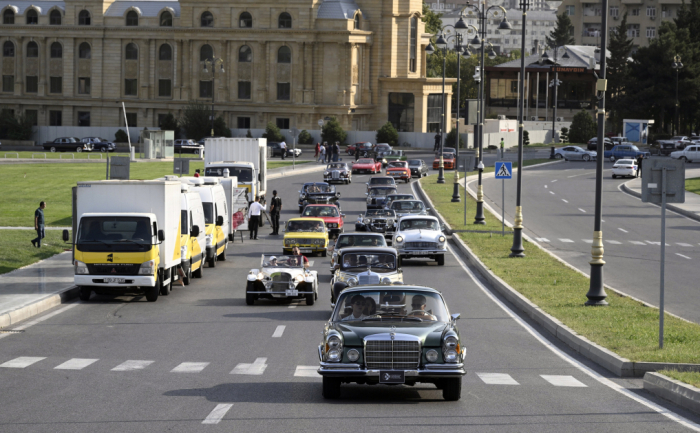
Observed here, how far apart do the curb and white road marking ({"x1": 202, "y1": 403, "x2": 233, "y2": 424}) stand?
5550 mm

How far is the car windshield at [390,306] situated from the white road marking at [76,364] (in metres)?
4.51

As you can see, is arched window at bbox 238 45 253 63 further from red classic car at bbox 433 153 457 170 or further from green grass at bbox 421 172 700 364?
green grass at bbox 421 172 700 364

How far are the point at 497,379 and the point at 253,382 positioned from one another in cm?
348

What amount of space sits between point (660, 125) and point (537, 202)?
67185mm

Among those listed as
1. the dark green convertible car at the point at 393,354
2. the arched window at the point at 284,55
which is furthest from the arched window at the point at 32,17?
the dark green convertible car at the point at 393,354

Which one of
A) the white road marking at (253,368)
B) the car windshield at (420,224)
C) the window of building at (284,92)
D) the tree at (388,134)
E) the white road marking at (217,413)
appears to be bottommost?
the white road marking at (253,368)

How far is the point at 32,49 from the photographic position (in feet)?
379

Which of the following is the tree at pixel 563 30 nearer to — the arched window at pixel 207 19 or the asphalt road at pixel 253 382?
the arched window at pixel 207 19

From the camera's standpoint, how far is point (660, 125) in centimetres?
11644

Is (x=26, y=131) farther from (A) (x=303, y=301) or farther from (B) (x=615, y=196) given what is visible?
(A) (x=303, y=301)

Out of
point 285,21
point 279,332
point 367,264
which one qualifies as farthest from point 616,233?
point 285,21

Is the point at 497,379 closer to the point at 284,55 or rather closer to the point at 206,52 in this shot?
the point at 284,55

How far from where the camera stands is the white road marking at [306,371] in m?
14.3

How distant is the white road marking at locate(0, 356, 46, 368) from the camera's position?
1488 cm
